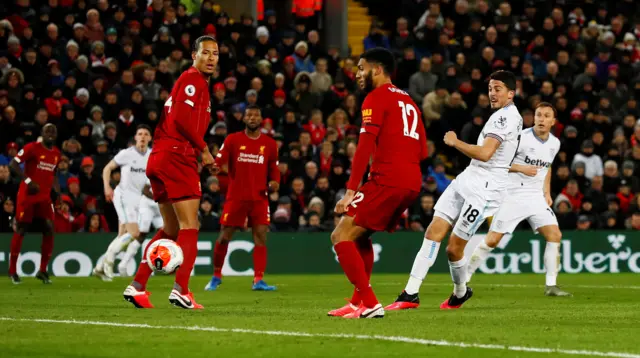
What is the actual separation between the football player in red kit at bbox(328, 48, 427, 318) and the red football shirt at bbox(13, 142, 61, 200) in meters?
8.86

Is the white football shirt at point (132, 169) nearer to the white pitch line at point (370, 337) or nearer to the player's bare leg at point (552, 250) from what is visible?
the player's bare leg at point (552, 250)

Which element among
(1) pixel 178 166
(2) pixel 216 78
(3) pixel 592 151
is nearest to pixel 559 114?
(3) pixel 592 151

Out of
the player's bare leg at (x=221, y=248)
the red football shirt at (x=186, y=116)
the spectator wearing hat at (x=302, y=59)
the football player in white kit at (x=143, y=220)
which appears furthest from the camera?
the spectator wearing hat at (x=302, y=59)

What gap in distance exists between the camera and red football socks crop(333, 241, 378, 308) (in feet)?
31.0

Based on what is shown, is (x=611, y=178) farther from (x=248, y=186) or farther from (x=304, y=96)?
(x=248, y=186)

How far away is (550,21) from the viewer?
88.3 feet

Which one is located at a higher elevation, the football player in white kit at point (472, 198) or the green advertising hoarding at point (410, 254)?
the football player in white kit at point (472, 198)

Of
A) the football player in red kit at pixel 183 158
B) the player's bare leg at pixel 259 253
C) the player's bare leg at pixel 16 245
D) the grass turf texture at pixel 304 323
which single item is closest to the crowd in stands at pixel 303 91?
the player's bare leg at pixel 16 245

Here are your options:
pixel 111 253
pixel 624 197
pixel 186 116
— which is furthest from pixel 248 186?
pixel 624 197

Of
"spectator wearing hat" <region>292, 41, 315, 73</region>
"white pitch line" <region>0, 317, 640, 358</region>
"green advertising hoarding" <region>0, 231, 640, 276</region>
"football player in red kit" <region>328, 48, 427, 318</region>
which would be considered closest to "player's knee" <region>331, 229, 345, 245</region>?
"football player in red kit" <region>328, 48, 427, 318</region>

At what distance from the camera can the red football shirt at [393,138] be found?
31.7 feet

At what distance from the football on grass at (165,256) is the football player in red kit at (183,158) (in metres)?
0.06

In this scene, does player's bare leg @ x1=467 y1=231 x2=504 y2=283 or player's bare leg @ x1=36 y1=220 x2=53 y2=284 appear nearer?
player's bare leg @ x1=467 y1=231 x2=504 y2=283

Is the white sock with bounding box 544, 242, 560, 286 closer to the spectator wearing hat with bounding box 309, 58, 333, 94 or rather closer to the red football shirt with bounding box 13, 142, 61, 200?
the red football shirt with bounding box 13, 142, 61, 200
